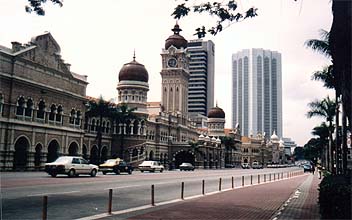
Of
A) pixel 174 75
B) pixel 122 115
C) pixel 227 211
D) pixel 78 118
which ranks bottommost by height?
pixel 227 211

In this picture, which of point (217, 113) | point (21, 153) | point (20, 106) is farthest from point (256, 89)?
point (20, 106)

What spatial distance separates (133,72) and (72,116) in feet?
69.8

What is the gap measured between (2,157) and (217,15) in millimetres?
30502

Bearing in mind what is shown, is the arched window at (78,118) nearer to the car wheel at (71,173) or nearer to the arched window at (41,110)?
the arched window at (41,110)

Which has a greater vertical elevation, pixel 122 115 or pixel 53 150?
pixel 122 115

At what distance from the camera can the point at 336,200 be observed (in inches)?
423

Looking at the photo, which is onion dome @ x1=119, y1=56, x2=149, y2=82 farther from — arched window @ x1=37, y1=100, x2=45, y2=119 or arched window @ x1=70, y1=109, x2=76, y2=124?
arched window @ x1=37, y1=100, x2=45, y2=119

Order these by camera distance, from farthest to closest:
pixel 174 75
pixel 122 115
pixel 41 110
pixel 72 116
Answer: pixel 174 75 → pixel 122 115 → pixel 72 116 → pixel 41 110

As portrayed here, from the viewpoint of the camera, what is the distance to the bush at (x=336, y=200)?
10312 mm

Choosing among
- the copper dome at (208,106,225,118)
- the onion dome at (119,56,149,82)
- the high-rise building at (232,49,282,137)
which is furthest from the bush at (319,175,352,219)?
the high-rise building at (232,49,282,137)

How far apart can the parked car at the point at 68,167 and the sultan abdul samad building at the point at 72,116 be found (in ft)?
33.7

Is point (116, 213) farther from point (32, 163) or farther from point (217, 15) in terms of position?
point (32, 163)

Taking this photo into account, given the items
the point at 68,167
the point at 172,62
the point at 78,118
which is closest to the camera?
the point at 68,167

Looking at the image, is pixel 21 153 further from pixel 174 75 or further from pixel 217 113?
pixel 217 113
